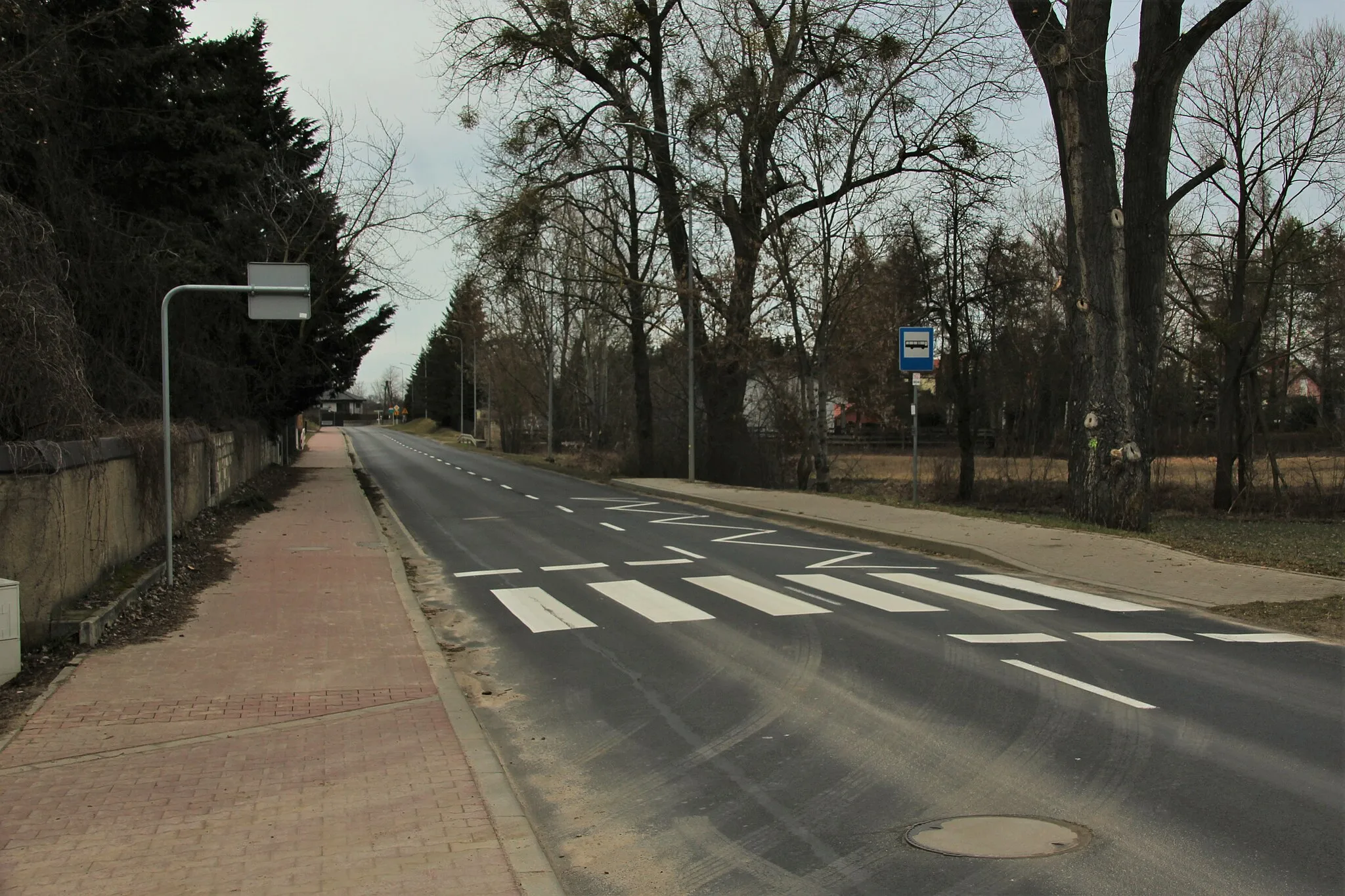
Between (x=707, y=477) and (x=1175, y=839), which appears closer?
(x=1175, y=839)

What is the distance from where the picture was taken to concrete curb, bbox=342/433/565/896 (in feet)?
13.8

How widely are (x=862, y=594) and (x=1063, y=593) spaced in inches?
85.4

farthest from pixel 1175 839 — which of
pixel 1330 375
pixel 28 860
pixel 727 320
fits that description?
pixel 1330 375

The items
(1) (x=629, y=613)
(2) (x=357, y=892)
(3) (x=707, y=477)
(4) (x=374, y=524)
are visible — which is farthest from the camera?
(3) (x=707, y=477)

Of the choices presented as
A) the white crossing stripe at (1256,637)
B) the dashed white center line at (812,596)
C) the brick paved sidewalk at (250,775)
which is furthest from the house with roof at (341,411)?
the white crossing stripe at (1256,637)

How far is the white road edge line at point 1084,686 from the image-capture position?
6.68 m

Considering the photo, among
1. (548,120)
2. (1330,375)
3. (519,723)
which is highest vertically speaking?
(548,120)

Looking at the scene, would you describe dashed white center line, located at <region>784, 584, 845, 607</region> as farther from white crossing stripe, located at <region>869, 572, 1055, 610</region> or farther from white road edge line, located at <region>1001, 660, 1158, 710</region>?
white road edge line, located at <region>1001, 660, 1158, 710</region>

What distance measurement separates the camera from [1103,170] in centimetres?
1703

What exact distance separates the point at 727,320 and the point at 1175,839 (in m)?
25.9

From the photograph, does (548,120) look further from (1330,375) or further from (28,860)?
(1330,375)

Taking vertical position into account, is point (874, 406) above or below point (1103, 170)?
below

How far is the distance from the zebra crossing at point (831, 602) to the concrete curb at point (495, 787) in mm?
1775

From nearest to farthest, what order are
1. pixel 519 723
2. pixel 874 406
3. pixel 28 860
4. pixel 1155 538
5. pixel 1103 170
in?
pixel 28 860, pixel 519 723, pixel 1155 538, pixel 1103 170, pixel 874 406
